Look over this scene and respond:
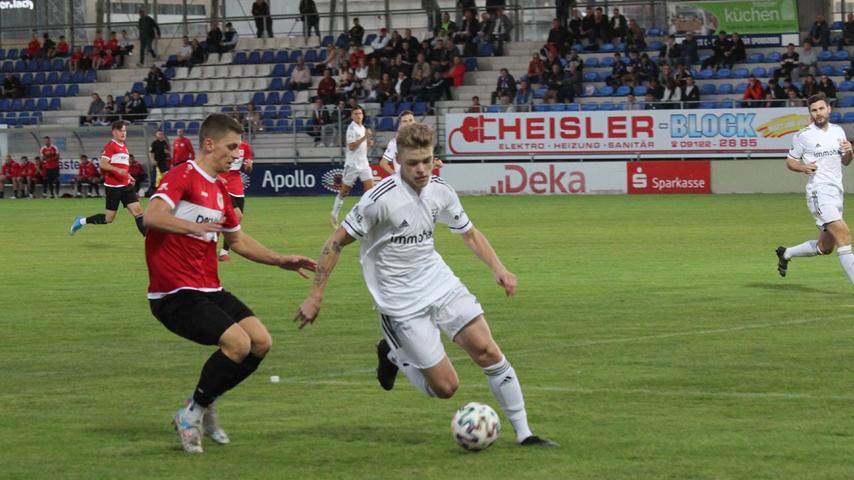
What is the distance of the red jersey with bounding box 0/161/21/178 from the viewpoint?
47.2 meters

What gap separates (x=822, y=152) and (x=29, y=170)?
3491 cm

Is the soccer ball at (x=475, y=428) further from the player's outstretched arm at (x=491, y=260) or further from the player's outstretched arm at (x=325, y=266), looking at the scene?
the player's outstretched arm at (x=325, y=266)

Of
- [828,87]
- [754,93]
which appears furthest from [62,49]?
[828,87]

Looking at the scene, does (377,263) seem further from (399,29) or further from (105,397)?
(399,29)

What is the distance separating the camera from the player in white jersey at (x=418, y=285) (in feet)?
26.3

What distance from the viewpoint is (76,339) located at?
521 inches

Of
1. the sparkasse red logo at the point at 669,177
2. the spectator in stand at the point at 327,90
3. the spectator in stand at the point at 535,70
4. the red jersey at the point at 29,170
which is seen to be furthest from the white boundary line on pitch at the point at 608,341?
the red jersey at the point at 29,170

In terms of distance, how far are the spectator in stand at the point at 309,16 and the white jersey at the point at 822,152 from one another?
114 feet

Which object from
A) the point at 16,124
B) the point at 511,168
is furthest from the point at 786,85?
the point at 16,124

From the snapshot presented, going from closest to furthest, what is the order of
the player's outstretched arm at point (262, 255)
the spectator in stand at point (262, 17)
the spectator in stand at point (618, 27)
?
1. the player's outstretched arm at point (262, 255)
2. the spectator in stand at point (618, 27)
3. the spectator in stand at point (262, 17)

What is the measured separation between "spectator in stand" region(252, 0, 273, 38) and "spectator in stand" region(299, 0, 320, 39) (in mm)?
1368

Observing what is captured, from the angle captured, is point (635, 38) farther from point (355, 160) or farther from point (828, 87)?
point (355, 160)

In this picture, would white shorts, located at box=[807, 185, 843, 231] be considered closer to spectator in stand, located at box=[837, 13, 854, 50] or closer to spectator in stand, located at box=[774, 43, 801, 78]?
spectator in stand, located at box=[774, 43, 801, 78]

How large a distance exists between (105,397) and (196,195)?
242cm
